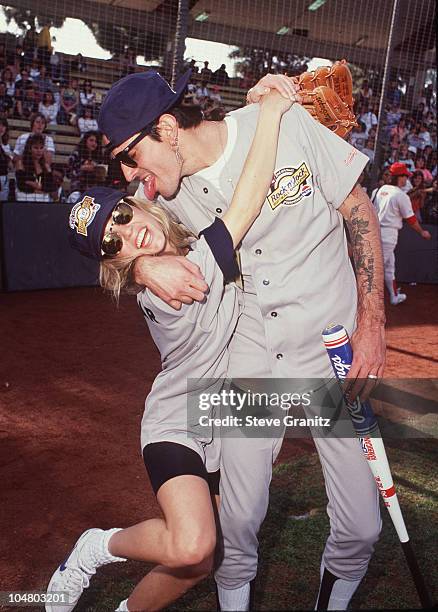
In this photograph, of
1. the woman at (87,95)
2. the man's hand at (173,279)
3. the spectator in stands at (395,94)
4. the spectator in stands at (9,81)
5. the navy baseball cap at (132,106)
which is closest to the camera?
the man's hand at (173,279)

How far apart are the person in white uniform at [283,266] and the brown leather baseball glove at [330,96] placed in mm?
165

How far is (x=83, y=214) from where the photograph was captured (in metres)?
2.42

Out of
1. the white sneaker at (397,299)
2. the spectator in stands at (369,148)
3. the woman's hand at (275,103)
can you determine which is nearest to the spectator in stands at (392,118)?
the spectator in stands at (369,148)

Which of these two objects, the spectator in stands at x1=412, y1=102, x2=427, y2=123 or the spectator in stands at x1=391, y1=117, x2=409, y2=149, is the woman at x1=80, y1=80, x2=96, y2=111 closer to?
the spectator in stands at x1=391, y1=117, x2=409, y2=149

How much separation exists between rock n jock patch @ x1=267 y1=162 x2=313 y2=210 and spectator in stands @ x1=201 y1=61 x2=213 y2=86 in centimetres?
1302

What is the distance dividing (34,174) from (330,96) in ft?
31.7

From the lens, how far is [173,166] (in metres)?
2.51

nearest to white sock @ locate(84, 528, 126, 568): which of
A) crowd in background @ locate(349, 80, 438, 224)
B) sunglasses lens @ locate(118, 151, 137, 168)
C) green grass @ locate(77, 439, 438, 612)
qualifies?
green grass @ locate(77, 439, 438, 612)

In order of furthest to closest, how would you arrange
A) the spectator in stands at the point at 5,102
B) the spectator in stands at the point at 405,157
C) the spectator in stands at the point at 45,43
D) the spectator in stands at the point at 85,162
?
the spectator in stands at the point at 405,157 → the spectator in stands at the point at 45,43 → the spectator in stands at the point at 5,102 → the spectator in stands at the point at 85,162

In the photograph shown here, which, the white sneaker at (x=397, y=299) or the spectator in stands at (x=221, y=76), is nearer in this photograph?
the white sneaker at (x=397, y=299)

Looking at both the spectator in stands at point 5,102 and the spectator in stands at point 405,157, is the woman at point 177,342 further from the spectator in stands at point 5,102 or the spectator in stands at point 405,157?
the spectator in stands at point 405,157

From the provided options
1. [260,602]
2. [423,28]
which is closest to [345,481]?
[260,602]

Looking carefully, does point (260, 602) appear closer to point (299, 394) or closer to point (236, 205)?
point (299, 394)

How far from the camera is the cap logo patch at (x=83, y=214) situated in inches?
94.0
